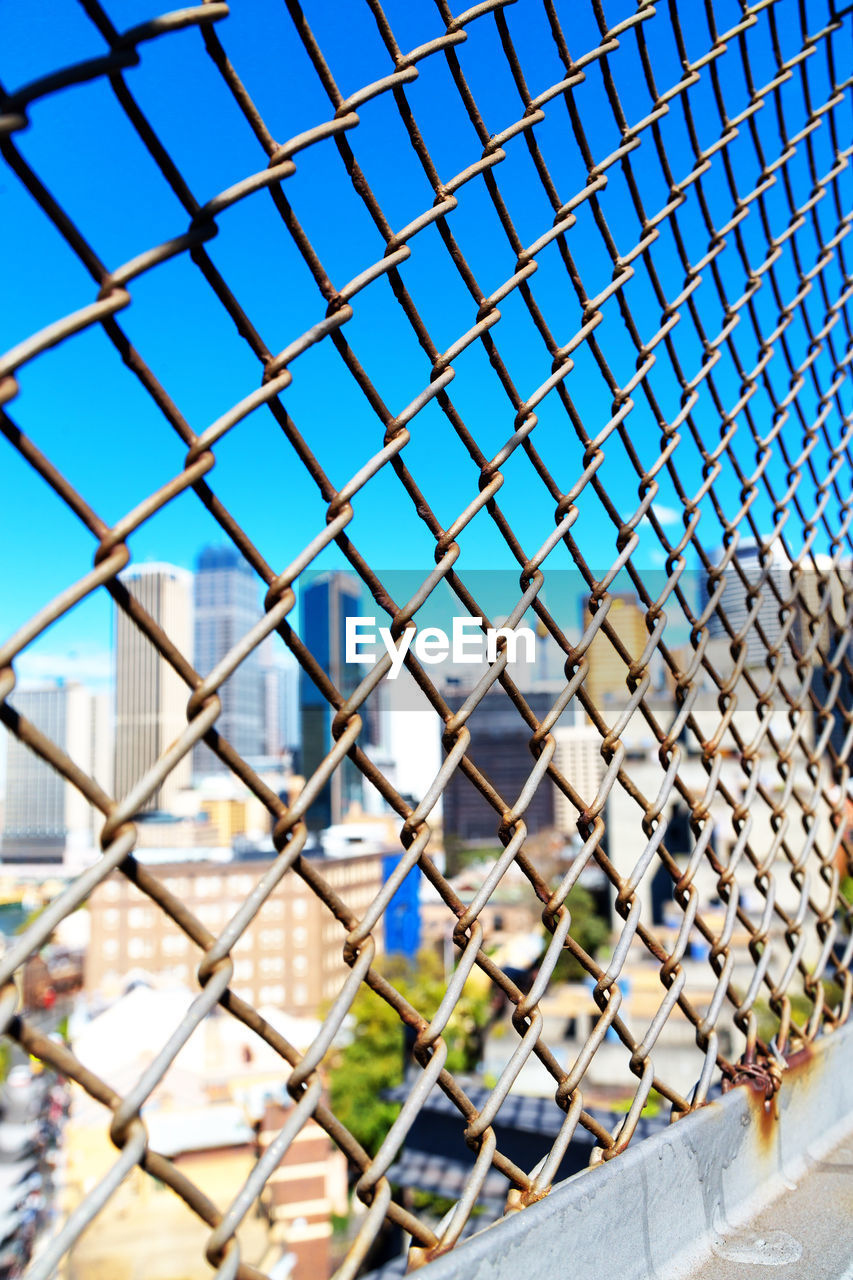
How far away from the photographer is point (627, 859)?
56.2 feet

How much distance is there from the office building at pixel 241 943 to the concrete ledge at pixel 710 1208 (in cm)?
3024

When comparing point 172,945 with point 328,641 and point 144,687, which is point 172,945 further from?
point 144,687

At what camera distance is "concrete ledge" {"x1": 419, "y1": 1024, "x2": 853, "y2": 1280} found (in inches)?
23.4

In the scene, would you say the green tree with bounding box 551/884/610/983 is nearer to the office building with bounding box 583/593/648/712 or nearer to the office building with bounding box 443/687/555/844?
the office building with bounding box 443/687/555/844

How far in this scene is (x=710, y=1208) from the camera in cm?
79

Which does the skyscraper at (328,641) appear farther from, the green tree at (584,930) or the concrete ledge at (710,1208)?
the concrete ledge at (710,1208)

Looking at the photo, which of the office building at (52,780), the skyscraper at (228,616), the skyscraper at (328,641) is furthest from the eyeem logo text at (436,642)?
the skyscraper at (228,616)

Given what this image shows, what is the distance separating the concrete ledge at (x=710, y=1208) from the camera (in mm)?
594

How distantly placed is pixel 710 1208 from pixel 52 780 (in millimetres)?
78210

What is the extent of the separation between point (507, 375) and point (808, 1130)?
3.07ft

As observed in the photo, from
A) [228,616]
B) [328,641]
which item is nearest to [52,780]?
[328,641]

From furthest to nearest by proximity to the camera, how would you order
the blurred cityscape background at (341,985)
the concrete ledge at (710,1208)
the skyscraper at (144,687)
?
1. the skyscraper at (144,687)
2. the blurred cityscape background at (341,985)
3. the concrete ledge at (710,1208)

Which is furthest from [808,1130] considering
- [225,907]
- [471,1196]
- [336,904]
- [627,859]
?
[225,907]

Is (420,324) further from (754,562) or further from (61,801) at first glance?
(61,801)
